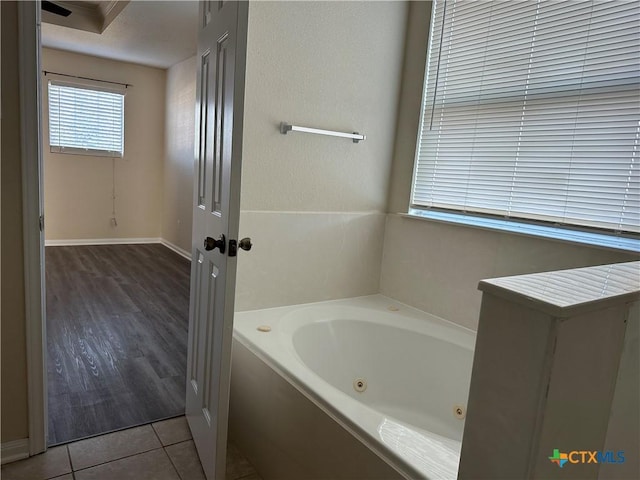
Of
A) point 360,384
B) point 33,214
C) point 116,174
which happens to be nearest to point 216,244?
point 33,214

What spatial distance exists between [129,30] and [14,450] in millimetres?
4011

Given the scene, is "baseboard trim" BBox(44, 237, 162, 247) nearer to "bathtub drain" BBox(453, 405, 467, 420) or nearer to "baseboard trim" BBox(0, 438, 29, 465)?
"baseboard trim" BBox(0, 438, 29, 465)

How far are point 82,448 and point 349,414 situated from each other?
121 cm

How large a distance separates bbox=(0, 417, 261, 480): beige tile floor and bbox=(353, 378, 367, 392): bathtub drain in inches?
23.8

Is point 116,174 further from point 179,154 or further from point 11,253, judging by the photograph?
point 11,253

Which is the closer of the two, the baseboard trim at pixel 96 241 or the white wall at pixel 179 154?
the white wall at pixel 179 154

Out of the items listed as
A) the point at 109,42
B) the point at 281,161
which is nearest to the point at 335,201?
the point at 281,161

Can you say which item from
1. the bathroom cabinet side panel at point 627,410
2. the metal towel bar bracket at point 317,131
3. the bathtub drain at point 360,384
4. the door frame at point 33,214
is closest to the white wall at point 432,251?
the metal towel bar bracket at point 317,131

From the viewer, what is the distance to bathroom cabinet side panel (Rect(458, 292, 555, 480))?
717 millimetres

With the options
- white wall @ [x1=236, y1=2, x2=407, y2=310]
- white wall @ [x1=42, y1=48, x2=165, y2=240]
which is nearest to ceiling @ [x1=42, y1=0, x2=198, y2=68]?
white wall @ [x1=42, y1=48, x2=165, y2=240]

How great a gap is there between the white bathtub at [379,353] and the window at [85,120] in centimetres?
479

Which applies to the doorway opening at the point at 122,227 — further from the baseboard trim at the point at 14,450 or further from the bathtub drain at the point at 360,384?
the bathtub drain at the point at 360,384

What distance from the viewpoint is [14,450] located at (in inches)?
66.6

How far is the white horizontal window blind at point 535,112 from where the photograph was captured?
1629 mm
